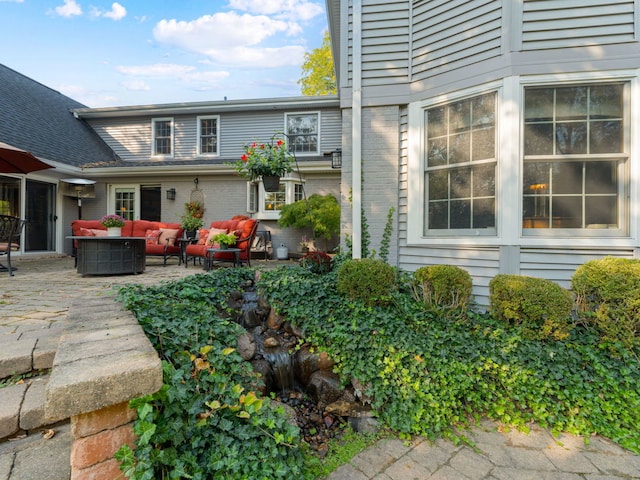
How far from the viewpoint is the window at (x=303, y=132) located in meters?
9.60

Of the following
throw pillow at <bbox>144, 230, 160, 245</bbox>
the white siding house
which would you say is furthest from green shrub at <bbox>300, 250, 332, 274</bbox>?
throw pillow at <bbox>144, 230, 160, 245</bbox>

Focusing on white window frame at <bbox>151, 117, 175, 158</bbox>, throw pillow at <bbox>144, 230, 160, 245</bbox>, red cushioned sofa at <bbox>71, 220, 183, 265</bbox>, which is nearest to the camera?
red cushioned sofa at <bbox>71, 220, 183, 265</bbox>

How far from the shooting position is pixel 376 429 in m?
2.45

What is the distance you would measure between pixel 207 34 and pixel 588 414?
1515 centimetres

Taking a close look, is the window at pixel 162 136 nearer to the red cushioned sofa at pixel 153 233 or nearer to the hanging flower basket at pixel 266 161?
the red cushioned sofa at pixel 153 233

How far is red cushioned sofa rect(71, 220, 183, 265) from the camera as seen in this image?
23.4 ft

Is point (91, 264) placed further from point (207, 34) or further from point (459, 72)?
point (207, 34)

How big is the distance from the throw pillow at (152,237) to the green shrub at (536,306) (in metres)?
7.08

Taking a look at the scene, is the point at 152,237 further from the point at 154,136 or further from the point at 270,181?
the point at 154,136

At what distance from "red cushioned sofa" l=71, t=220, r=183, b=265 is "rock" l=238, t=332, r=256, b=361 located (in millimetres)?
4596

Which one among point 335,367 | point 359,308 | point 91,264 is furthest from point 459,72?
point 91,264

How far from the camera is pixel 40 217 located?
27.6 ft

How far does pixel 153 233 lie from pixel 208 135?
3.90 m

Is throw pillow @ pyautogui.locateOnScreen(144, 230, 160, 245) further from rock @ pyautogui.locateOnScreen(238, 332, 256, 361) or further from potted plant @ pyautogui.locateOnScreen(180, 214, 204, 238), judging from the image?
rock @ pyautogui.locateOnScreen(238, 332, 256, 361)
